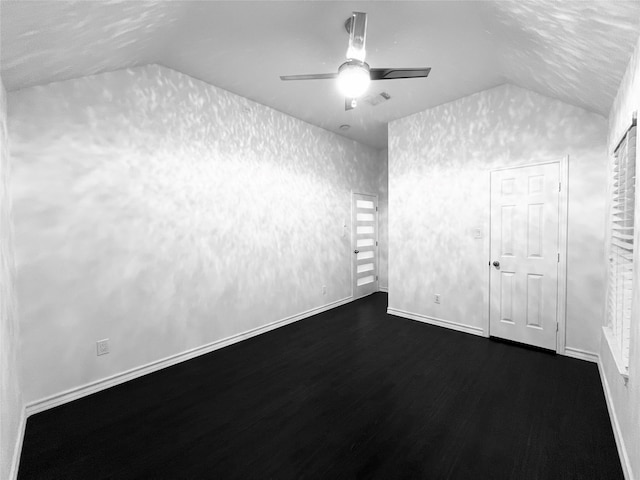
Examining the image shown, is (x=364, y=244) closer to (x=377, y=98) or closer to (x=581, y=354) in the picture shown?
(x=377, y=98)

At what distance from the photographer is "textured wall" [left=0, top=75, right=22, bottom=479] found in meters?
1.48

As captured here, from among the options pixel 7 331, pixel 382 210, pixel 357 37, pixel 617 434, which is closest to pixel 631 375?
pixel 617 434

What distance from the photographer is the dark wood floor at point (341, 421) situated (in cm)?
161

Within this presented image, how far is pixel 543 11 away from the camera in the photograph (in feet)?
5.23

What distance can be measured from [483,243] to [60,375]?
4324 millimetres

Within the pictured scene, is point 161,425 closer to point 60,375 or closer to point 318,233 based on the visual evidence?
point 60,375

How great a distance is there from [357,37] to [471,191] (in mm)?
2420

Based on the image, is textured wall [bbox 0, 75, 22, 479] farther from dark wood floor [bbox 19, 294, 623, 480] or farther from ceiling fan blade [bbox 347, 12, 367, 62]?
ceiling fan blade [bbox 347, 12, 367, 62]

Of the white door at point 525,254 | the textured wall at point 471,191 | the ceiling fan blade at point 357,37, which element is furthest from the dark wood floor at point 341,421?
the ceiling fan blade at point 357,37

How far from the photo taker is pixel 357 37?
76.4 inches

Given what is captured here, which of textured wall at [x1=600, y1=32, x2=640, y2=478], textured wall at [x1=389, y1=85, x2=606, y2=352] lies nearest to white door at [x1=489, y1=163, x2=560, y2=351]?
textured wall at [x1=389, y1=85, x2=606, y2=352]

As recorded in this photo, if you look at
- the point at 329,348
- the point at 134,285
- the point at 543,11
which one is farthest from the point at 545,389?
the point at 134,285

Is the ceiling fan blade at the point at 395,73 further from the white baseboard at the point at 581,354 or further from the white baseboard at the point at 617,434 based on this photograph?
the white baseboard at the point at 581,354

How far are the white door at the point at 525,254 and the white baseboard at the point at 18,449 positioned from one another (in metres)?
4.15
